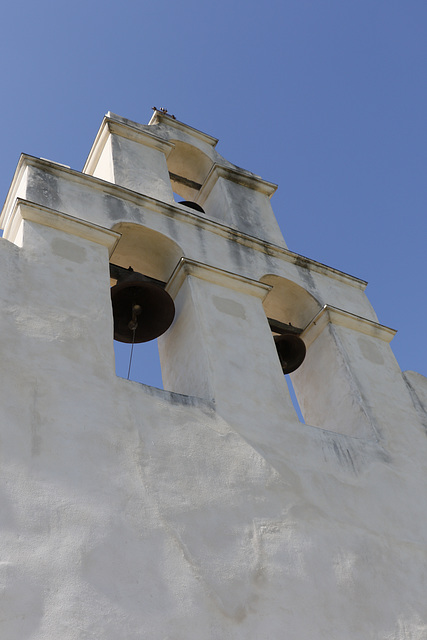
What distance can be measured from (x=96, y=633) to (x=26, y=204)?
3.86 metres

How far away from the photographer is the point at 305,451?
22.1ft

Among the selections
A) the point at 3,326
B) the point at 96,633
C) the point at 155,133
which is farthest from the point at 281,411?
the point at 155,133

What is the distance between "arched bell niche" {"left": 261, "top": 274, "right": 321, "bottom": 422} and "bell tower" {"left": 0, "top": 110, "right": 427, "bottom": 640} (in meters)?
0.02

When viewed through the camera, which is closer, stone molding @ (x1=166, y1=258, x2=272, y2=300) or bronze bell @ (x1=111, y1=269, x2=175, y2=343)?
bronze bell @ (x1=111, y1=269, x2=175, y2=343)

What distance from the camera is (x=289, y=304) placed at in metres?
9.13

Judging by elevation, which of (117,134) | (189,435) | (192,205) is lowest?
(192,205)

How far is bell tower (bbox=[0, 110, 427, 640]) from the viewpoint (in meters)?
5.07

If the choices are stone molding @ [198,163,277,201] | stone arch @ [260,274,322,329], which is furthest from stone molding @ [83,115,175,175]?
stone arch @ [260,274,322,329]

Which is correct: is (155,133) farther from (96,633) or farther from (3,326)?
(96,633)

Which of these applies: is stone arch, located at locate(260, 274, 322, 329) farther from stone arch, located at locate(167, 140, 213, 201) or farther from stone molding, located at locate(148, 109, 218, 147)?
stone molding, located at locate(148, 109, 218, 147)

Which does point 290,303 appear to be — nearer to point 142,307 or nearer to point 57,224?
point 142,307

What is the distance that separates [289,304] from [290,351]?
0.73 m

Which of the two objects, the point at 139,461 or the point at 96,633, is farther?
the point at 139,461

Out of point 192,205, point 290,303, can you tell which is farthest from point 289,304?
point 192,205
